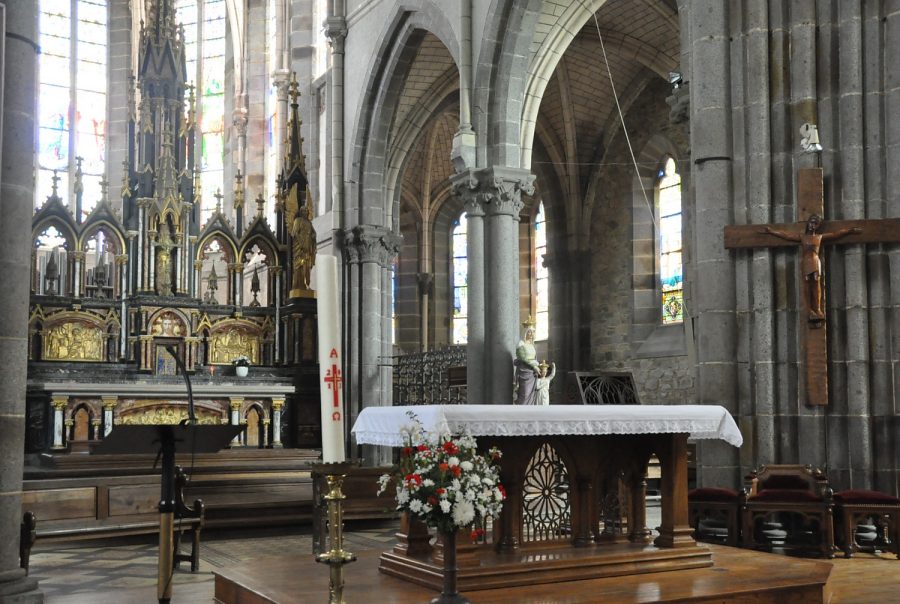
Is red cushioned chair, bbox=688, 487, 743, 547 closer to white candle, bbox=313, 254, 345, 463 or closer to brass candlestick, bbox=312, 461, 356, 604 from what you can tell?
brass candlestick, bbox=312, 461, 356, 604

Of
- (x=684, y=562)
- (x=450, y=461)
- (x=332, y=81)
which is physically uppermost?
(x=332, y=81)

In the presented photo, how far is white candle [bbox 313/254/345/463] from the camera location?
3621mm

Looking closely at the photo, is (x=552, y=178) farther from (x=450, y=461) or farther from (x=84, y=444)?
(x=450, y=461)

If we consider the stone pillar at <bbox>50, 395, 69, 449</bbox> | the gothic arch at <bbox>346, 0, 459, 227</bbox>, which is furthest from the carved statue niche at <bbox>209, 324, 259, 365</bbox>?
the gothic arch at <bbox>346, 0, 459, 227</bbox>

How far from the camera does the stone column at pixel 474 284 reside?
1339 centimetres

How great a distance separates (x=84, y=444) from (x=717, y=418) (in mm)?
9800

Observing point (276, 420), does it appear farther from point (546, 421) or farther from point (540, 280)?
point (546, 421)

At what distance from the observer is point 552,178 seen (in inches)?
837

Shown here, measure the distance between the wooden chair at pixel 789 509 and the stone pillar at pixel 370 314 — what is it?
9621 mm

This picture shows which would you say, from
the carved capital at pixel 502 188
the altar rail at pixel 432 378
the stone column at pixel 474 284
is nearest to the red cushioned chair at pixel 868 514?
the stone column at pixel 474 284

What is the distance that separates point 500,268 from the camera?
13.4 m

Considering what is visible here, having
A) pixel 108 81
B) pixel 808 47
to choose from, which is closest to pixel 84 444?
pixel 808 47

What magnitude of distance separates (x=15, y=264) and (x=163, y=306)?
1047 centimetres

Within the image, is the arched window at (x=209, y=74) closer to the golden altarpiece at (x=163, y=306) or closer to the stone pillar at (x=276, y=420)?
the golden altarpiece at (x=163, y=306)
